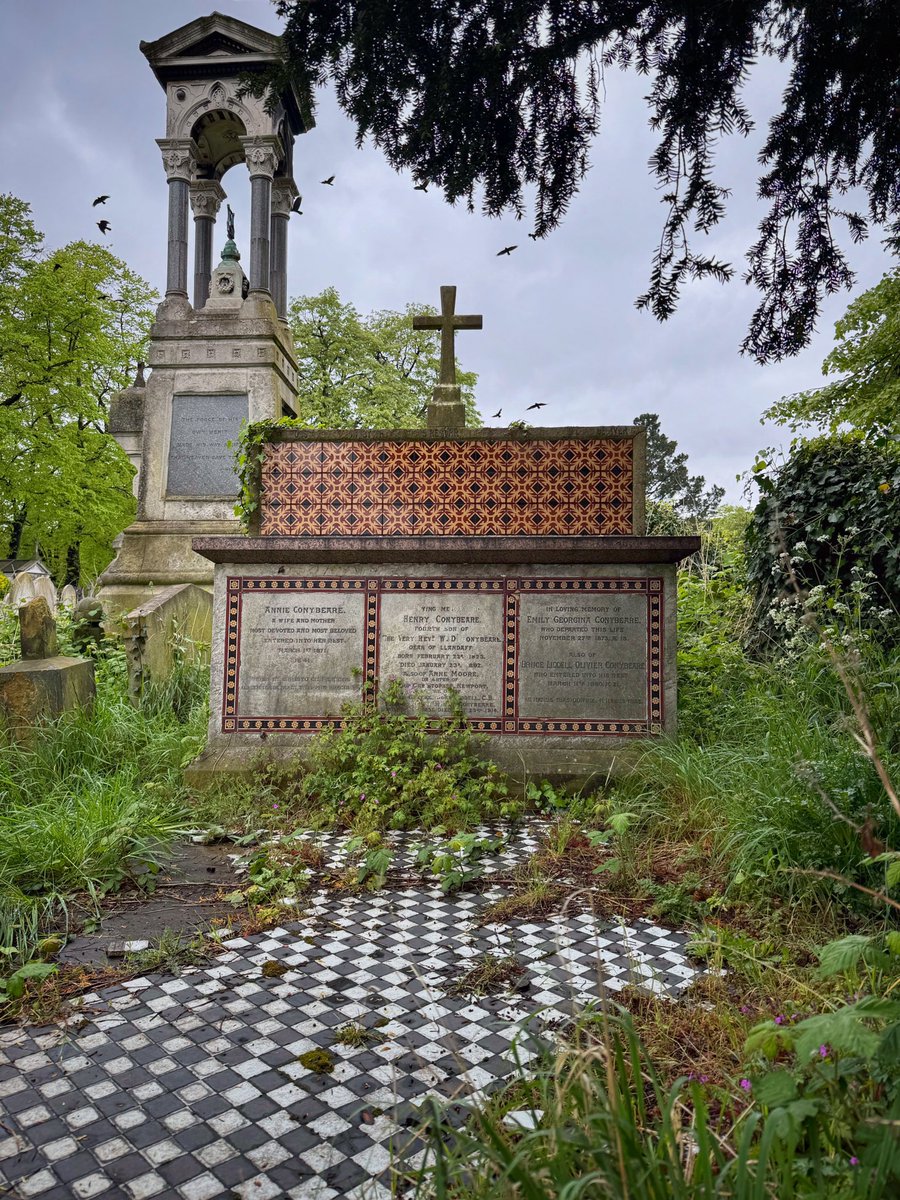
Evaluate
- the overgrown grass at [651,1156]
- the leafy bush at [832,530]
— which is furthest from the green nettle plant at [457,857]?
the leafy bush at [832,530]

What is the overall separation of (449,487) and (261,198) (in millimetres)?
7556

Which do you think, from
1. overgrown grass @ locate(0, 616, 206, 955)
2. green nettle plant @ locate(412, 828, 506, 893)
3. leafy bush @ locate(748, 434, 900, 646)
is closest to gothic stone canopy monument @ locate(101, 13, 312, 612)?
overgrown grass @ locate(0, 616, 206, 955)

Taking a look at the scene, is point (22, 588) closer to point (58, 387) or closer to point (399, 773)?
point (58, 387)

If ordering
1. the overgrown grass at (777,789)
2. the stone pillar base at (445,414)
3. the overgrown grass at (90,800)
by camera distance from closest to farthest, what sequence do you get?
the overgrown grass at (777,789)
the overgrown grass at (90,800)
the stone pillar base at (445,414)

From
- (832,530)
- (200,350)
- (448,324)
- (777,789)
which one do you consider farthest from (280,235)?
(777,789)

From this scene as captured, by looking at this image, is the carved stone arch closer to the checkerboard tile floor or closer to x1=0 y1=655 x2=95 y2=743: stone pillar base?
x1=0 y1=655 x2=95 y2=743: stone pillar base

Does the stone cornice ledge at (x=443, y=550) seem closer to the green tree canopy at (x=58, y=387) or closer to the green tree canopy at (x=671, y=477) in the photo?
the green tree canopy at (x=58, y=387)

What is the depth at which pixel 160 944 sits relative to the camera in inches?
133

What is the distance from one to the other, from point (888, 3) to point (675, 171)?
3.16 ft

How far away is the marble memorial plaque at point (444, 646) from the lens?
234 inches

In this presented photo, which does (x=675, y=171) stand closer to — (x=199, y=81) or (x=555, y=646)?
(x=555, y=646)

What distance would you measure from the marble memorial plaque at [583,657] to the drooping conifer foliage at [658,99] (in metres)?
2.33

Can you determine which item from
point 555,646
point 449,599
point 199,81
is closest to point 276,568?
point 449,599

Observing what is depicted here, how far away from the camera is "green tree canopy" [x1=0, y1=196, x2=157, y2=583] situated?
68.7ft
